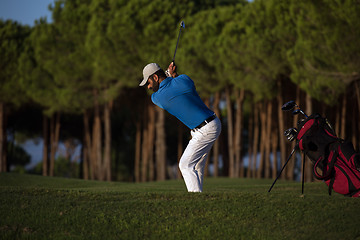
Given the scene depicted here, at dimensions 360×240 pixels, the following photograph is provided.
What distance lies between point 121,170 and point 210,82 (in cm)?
2017

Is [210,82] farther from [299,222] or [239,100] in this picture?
[299,222]

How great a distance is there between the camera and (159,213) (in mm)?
7105

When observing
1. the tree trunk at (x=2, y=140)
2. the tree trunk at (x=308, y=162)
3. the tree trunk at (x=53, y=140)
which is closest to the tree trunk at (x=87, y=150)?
the tree trunk at (x=53, y=140)

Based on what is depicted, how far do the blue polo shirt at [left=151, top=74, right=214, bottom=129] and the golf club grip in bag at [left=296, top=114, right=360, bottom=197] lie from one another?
164 centimetres

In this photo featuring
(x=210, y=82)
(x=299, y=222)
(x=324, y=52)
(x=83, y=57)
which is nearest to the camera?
(x=299, y=222)

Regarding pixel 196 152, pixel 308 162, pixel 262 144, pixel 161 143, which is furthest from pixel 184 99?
pixel 262 144

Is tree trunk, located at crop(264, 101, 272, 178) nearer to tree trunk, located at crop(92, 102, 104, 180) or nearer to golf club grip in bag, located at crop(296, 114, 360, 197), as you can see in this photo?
tree trunk, located at crop(92, 102, 104, 180)

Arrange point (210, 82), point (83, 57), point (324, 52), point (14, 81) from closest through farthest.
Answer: point (324, 52) → point (210, 82) → point (83, 57) → point (14, 81)

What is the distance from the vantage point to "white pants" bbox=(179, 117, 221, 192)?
25.8 ft

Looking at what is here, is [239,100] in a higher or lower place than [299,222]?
higher

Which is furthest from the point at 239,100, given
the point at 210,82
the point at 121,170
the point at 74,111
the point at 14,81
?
the point at 121,170

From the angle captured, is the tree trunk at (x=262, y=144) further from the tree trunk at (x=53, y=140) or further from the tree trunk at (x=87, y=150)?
the tree trunk at (x=53, y=140)

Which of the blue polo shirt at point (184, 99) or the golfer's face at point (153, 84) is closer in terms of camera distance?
the blue polo shirt at point (184, 99)

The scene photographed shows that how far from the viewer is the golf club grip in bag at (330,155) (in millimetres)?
7953
